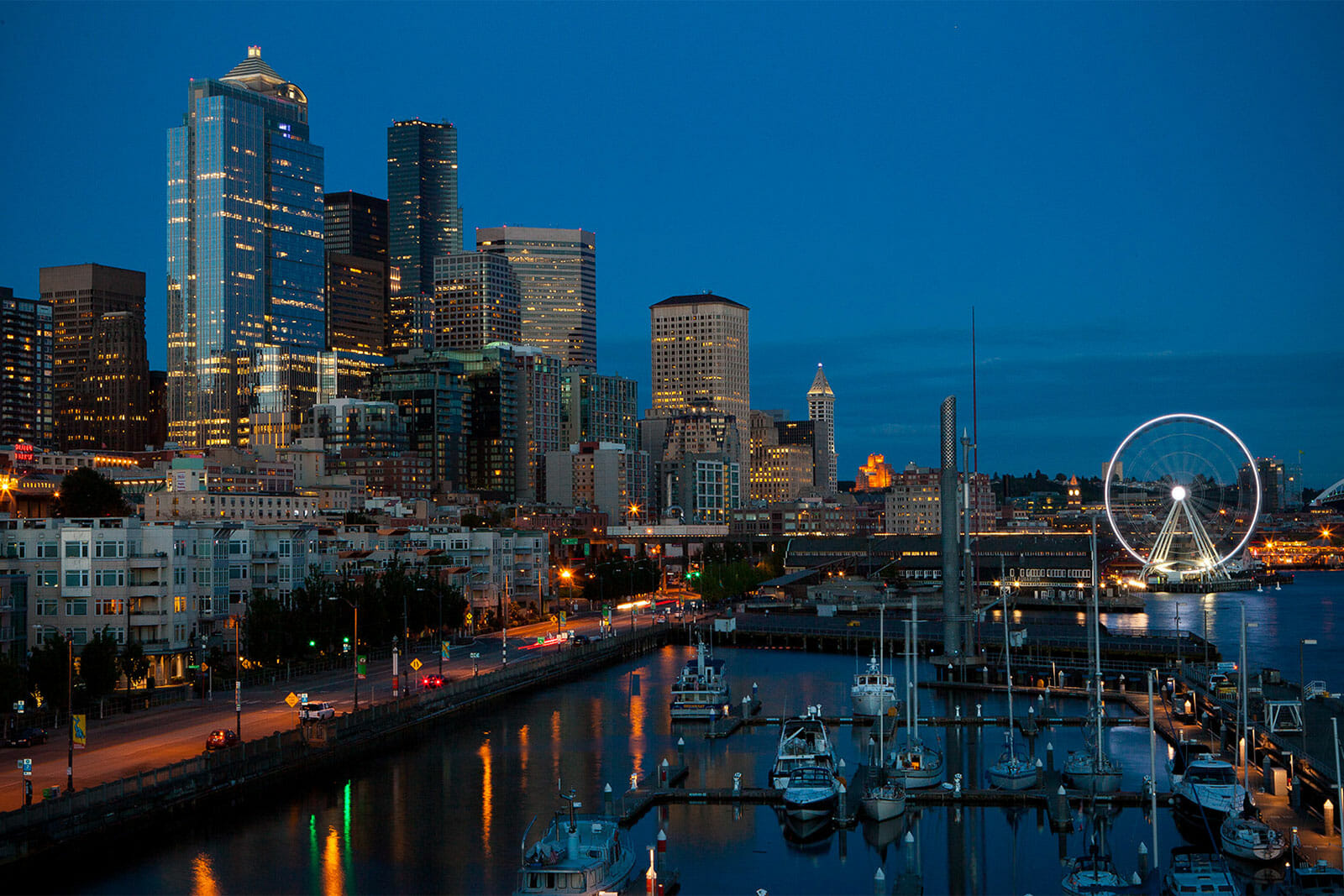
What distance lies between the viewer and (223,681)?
8156cm

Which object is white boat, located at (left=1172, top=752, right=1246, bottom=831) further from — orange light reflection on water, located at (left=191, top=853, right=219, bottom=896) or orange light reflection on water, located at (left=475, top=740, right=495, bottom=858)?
orange light reflection on water, located at (left=191, top=853, right=219, bottom=896)

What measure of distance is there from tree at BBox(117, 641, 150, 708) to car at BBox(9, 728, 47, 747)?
10.6 meters

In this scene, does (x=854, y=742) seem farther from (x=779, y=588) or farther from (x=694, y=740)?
(x=779, y=588)

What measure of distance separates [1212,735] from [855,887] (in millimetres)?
30683

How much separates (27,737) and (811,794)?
33520mm

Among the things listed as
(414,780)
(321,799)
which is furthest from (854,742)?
(321,799)

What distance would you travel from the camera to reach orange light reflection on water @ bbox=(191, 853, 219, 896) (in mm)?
47156

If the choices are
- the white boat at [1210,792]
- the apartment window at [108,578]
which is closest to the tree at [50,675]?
the apartment window at [108,578]

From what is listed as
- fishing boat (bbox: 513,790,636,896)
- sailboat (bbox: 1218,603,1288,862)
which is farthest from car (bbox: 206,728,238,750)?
sailboat (bbox: 1218,603,1288,862)

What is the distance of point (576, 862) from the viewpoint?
43.3m

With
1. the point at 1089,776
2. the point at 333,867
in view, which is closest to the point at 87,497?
the point at 333,867

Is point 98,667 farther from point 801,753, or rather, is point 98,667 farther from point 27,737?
point 801,753

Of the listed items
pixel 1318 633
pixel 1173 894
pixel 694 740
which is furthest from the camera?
pixel 1318 633

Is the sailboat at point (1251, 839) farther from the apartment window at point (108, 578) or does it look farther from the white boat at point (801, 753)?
the apartment window at point (108, 578)
